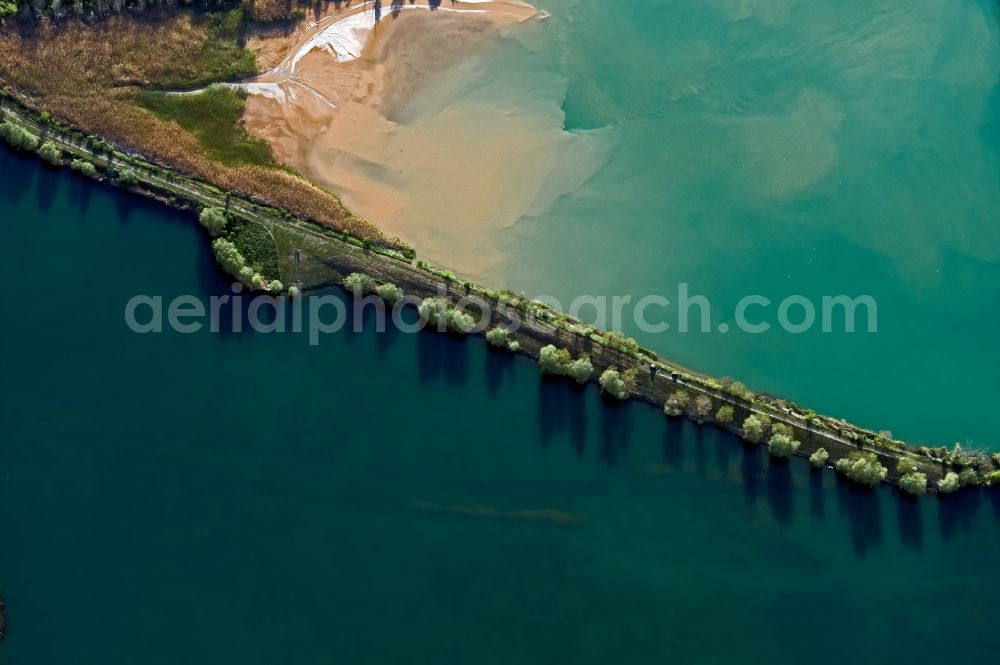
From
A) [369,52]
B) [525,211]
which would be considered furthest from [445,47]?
[525,211]

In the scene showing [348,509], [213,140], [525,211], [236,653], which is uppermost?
[213,140]

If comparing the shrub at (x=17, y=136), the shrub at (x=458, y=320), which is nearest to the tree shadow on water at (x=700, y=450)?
the shrub at (x=458, y=320)

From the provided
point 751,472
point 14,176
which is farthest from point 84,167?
point 751,472

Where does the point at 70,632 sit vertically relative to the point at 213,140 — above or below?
below

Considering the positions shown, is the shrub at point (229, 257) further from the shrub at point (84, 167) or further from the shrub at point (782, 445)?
the shrub at point (782, 445)

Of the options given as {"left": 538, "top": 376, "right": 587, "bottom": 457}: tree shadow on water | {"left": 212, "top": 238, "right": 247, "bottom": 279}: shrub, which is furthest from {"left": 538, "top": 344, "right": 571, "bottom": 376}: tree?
{"left": 212, "top": 238, "right": 247, "bottom": 279}: shrub

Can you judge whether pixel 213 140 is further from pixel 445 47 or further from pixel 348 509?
pixel 348 509
